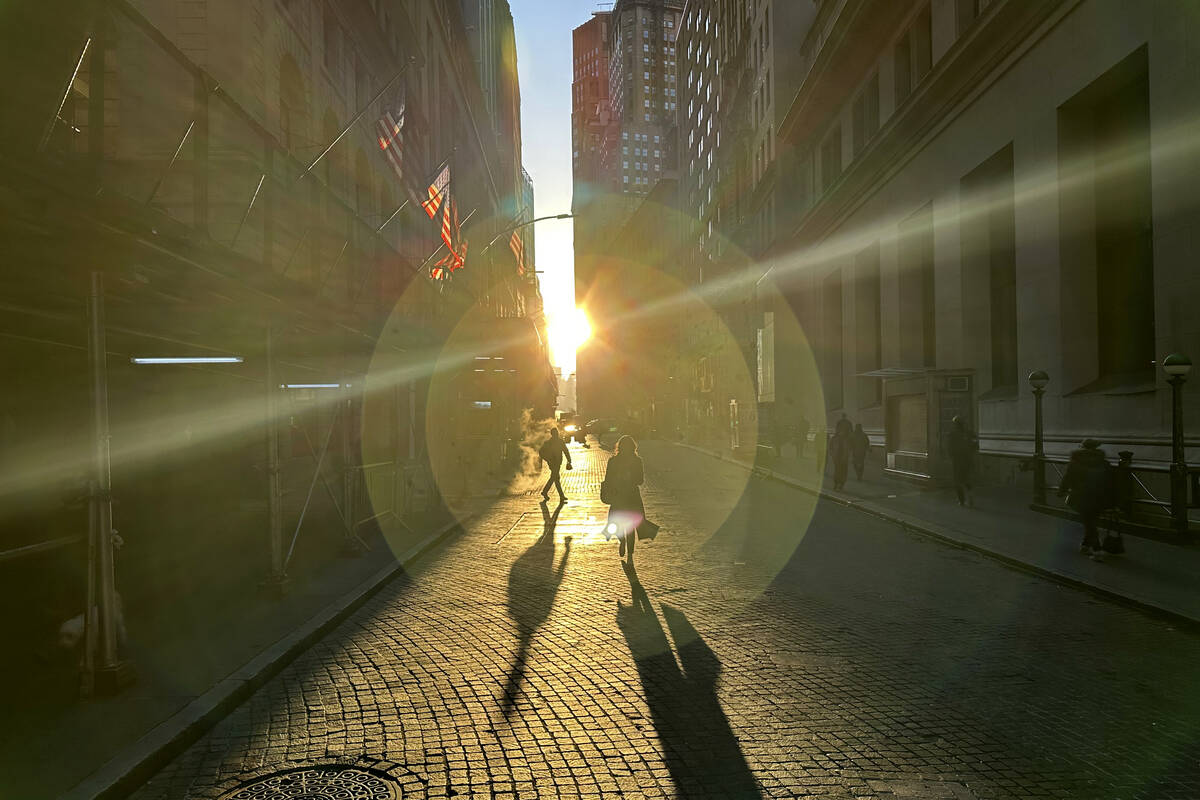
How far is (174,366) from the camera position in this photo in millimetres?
15172

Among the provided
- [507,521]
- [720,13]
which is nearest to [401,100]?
[507,521]

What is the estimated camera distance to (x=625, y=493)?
12.5 metres

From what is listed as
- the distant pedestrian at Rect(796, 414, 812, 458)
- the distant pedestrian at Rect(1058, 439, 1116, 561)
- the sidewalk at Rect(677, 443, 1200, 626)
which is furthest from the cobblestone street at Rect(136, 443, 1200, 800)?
the distant pedestrian at Rect(796, 414, 812, 458)

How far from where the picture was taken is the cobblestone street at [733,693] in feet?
16.0

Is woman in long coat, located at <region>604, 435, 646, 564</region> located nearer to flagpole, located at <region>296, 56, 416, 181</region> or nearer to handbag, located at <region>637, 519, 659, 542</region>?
handbag, located at <region>637, 519, 659, 542</region>

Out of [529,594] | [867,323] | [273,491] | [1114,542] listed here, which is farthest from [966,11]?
[273,491]

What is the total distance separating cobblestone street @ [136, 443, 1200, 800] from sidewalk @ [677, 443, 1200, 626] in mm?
473

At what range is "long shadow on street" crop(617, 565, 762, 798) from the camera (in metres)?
4.77

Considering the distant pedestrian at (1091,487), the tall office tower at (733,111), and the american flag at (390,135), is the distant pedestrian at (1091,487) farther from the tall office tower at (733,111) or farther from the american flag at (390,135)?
the tall office tower at (733,111)

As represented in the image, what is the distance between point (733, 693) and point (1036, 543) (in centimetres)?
935

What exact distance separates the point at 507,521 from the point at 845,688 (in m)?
12.9

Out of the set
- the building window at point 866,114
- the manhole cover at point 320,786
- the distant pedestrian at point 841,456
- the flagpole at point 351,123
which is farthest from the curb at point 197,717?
the building window at point 866,114

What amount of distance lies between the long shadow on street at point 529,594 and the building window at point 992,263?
16.8m

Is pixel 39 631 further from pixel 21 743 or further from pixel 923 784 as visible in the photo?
pixel 923 784
